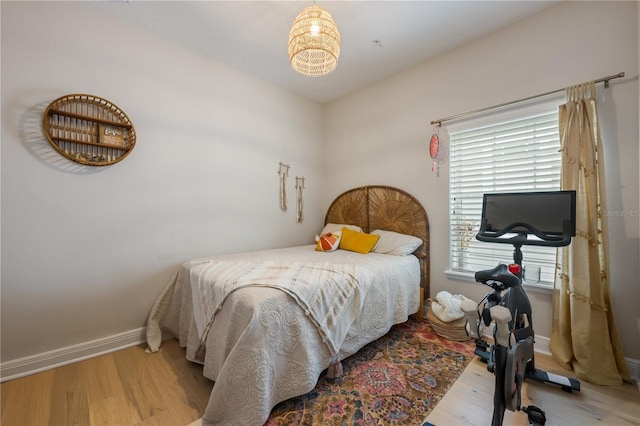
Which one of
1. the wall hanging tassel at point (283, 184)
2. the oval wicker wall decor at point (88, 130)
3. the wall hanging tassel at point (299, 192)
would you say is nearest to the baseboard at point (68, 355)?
the oval wicker wall decor at point (88, 130)

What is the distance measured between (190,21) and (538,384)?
380 centimetres

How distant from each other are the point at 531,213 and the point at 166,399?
258cm

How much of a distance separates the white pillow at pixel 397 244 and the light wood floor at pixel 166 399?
1.09 metres

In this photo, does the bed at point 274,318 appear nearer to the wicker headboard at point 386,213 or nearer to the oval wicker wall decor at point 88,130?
the wicker headboard at point 386,213

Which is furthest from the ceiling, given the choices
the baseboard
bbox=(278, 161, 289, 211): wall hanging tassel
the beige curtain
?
the baseboard

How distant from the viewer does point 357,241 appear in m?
2.86

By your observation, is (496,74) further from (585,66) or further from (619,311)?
(619,311)

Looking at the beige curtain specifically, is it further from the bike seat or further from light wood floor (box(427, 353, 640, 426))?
the bike seat

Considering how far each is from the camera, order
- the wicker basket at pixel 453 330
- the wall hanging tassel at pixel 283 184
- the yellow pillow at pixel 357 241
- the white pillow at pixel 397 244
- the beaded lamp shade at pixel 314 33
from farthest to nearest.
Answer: the wall hanging tassel at pixel 283 184 → the yellow pillow at pixel 357 241 → the white pillow at pixel 397 244 → the wicker basket at pixel 453 330 → the beaded lamp shade at pixel 314 33

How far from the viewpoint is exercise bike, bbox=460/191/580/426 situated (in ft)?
3.93

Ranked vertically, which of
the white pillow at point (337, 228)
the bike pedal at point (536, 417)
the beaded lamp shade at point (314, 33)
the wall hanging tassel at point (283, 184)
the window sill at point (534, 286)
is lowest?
the bike pedal at point (536, 417)

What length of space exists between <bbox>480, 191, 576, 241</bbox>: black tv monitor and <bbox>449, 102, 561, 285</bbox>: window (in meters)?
0.55

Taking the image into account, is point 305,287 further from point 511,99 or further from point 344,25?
point 511,99

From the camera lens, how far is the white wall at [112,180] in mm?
1785
